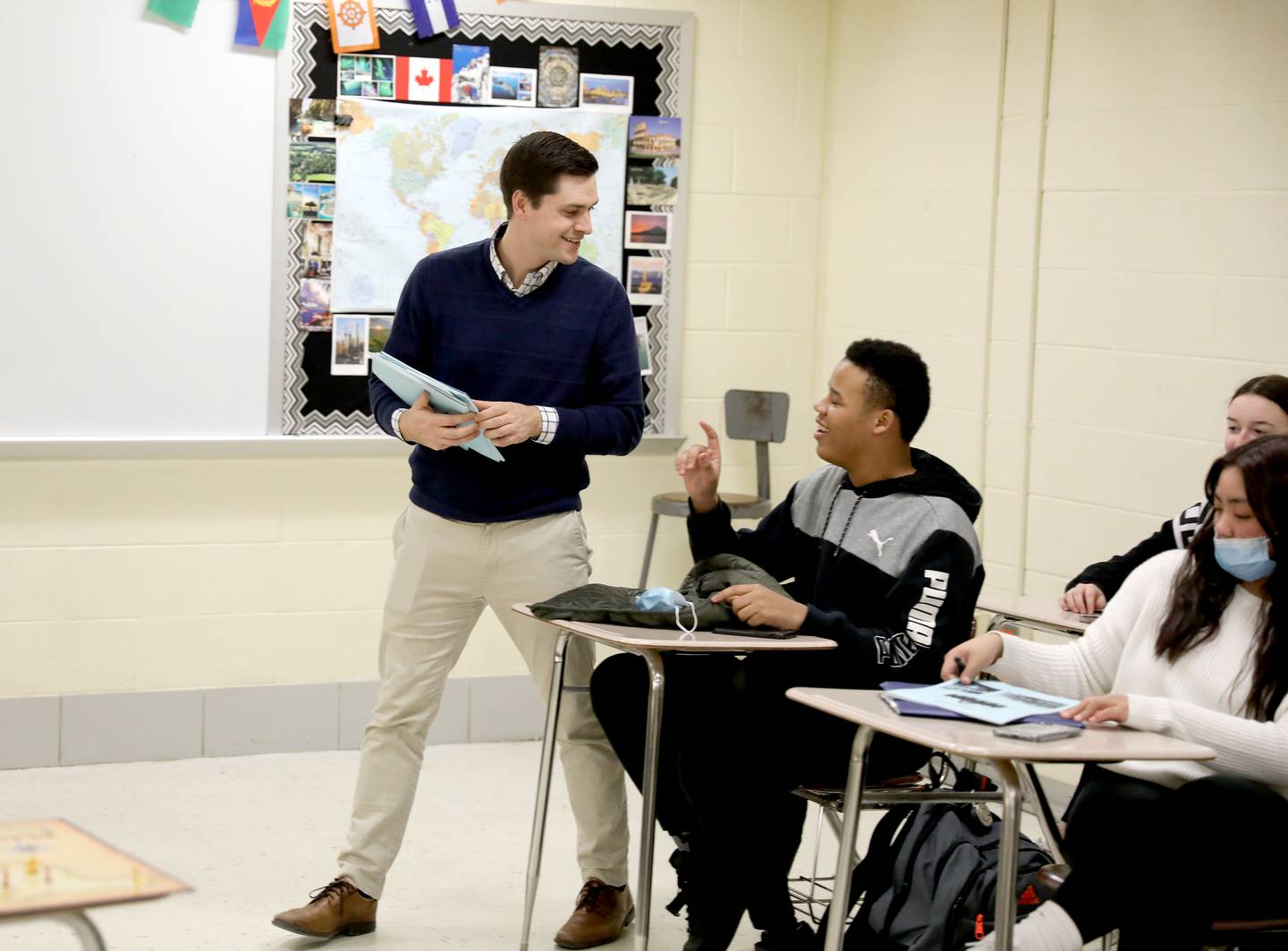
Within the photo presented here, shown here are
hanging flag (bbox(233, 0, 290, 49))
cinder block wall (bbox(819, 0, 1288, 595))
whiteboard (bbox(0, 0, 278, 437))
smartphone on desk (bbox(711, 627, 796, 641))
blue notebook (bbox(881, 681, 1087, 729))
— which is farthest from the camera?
hanging flag (bbox(233, 0, 290, 49))

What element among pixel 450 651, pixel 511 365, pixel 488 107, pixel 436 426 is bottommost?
pixel 450 651

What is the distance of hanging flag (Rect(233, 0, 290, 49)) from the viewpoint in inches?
171

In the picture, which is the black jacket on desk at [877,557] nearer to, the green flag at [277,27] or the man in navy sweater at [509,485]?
the man in navy sweater at [509,485]

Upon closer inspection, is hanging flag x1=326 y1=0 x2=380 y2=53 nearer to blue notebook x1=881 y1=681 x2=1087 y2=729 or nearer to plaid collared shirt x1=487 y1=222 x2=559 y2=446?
plaid collared shirt x1=487 y1=222 x2=559 y2=446

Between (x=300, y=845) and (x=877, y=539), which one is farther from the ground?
(x=877, y=539)

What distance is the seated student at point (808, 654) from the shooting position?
278 centimetres

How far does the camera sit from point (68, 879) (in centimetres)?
160

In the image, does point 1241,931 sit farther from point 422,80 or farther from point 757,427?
point 422,80

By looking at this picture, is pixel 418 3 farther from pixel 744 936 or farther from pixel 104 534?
pixel 744 936

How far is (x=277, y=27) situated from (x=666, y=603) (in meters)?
2.36

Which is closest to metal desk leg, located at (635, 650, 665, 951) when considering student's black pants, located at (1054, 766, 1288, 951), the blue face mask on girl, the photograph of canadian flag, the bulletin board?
student's black pants, located at (1054, 766, 1288, 951)

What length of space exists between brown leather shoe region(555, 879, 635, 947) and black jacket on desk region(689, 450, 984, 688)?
2.37ft

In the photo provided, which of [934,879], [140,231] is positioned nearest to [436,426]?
[934,879]

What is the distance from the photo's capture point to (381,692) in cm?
319
